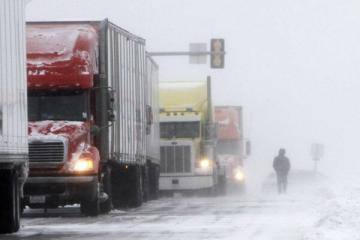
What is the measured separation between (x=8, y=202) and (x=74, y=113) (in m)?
5.80

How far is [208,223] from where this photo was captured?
978 inches

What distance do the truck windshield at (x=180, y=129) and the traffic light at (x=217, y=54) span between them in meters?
4.05

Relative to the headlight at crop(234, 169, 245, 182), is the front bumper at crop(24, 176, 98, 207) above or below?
above

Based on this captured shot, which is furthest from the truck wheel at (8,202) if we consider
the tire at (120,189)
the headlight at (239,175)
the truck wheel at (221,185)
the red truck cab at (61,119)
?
the headlight at (239,175)

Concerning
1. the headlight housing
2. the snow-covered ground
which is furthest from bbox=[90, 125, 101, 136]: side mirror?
the headlight housing

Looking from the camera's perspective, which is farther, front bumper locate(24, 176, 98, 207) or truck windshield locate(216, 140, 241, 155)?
truck windshield locate(216, 140, 241, 155)

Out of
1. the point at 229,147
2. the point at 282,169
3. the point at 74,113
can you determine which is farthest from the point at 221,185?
the point at 74,113

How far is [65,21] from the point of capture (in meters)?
30.0

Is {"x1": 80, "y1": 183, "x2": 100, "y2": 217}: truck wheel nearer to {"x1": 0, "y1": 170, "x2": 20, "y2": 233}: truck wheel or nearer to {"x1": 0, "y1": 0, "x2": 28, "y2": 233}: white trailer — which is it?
{"x1": 0, "y1": 0, "x2": 28, "y2": 233}: white trailer

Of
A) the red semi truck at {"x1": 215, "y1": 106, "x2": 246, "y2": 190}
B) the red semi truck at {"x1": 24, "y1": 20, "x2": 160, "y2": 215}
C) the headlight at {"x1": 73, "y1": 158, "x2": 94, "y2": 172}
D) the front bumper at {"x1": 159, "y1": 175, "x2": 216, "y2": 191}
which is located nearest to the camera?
the red semi truck at {"x1": 24, "y1": 20, "x2": 160, "y2": 215}

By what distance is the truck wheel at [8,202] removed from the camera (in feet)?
74.6

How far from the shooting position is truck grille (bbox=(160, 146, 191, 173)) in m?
45.4

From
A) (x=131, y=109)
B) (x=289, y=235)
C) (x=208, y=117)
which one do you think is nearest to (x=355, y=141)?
(x=208, y=117)

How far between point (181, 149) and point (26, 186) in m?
18.0
